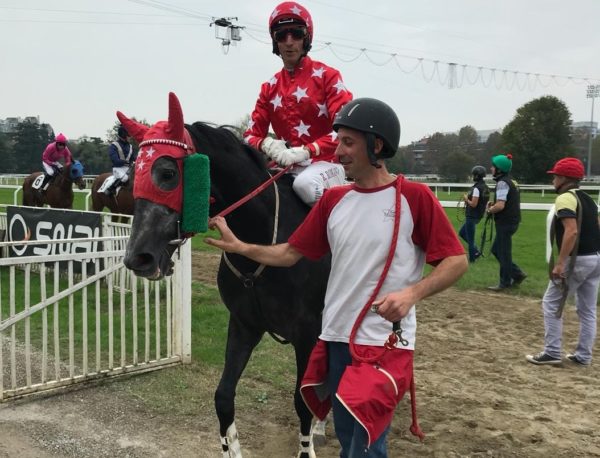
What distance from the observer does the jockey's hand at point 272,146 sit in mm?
3258

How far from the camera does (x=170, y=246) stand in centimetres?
237

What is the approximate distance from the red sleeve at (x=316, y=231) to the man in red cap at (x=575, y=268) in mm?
3684

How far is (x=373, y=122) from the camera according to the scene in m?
2.05

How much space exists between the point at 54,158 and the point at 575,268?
1286 cm

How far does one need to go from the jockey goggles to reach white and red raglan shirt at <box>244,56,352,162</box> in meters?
0.15

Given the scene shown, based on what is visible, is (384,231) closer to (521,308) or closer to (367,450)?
(367,450)

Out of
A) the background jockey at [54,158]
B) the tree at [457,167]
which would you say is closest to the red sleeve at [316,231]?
the background jockey at [54,158]

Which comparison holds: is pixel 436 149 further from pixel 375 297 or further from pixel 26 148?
pixel 375 297

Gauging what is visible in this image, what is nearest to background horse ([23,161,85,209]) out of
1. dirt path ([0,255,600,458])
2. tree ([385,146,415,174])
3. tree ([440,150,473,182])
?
dirt path ([0,255,600,458])

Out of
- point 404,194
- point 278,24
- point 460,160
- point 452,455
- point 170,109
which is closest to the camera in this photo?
point 404,194

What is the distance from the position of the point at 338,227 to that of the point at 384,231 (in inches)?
8.8

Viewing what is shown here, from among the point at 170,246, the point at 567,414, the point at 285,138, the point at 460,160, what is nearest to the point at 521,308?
the point at 567,414

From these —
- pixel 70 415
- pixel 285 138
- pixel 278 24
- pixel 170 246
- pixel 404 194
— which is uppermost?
pixel 278 24

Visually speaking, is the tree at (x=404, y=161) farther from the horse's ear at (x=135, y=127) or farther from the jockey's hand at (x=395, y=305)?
the jockey's hand at (x=395, y=305)
